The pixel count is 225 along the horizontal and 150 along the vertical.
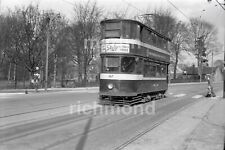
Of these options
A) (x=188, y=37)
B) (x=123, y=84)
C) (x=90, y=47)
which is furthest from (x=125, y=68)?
(x=188, y=37)

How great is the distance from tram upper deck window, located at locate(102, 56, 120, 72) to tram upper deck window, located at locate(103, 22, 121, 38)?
1.12m


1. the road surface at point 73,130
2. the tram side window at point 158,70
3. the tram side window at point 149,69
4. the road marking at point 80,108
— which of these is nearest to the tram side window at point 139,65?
the tram side window at point 149,69

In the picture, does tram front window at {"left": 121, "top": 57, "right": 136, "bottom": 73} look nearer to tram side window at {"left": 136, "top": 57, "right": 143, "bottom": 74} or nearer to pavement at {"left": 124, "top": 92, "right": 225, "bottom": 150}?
tram side window at {"left": 136, "top": 57, "right": 143, "bottom": 74}

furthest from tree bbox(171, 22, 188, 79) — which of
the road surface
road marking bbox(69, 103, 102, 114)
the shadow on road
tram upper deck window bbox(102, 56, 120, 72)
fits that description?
the shadow on road

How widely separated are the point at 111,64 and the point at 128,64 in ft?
2.81

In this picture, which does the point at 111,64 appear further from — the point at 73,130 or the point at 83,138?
the point at 83,138

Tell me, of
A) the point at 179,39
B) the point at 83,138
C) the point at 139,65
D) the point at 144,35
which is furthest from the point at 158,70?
the point at 179,39

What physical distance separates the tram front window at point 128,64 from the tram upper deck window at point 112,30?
1.25 metres

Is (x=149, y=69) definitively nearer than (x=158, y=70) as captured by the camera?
Yes

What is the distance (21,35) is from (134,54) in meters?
29.5

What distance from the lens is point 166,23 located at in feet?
223

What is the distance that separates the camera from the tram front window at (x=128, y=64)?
17.9 m

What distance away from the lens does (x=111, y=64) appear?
18.0 metres

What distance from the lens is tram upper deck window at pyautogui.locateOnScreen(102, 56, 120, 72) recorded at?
705 inches
